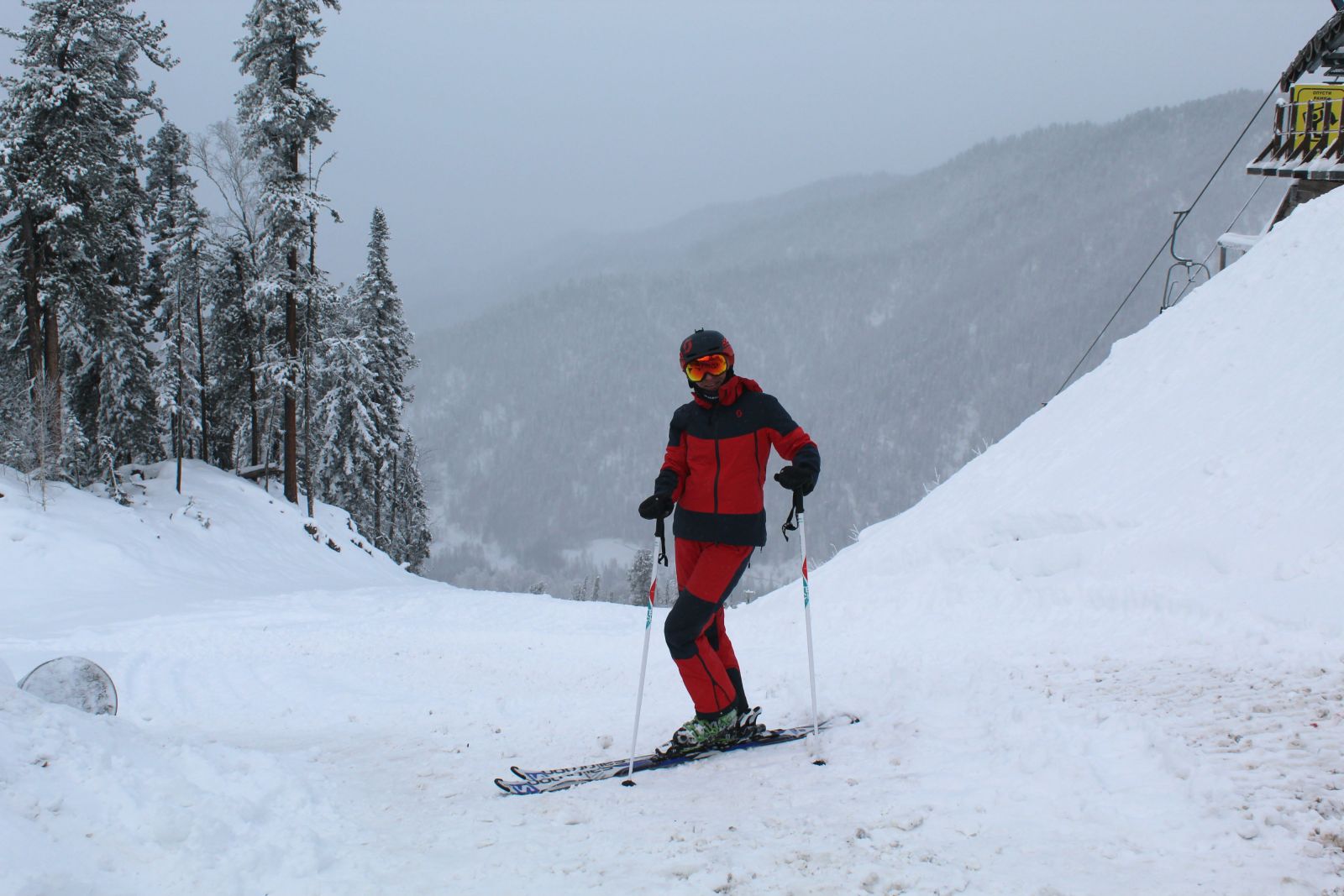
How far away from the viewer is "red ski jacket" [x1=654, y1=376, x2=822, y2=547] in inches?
210

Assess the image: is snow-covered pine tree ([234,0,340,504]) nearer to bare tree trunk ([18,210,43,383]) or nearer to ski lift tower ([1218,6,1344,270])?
bare tree trunk ([18,210,43,383])

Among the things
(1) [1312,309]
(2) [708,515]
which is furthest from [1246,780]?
(1) [1312,309]

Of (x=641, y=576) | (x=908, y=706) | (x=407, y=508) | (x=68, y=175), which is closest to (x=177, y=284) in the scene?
(x=68, y=175)

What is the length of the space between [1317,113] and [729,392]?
19097 mm

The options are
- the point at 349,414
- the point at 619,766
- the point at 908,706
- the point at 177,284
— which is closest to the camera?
the point at 619,766

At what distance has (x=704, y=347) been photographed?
532 cm

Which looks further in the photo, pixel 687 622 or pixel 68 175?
pixel 68 175

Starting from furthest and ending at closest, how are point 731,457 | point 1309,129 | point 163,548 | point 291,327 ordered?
point 291,327 → point 163,548 → point 1309,129 → point 731,457

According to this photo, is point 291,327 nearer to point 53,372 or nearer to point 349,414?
point 349,414

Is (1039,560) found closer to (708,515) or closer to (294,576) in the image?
(708,515)

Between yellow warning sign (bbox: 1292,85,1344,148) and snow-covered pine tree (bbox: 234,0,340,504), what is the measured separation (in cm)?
2618

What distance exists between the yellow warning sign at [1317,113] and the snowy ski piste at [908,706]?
5.72 metres

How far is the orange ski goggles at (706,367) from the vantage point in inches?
208

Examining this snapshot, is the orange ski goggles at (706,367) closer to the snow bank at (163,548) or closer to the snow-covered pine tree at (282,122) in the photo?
the snow bank at (163,548)
